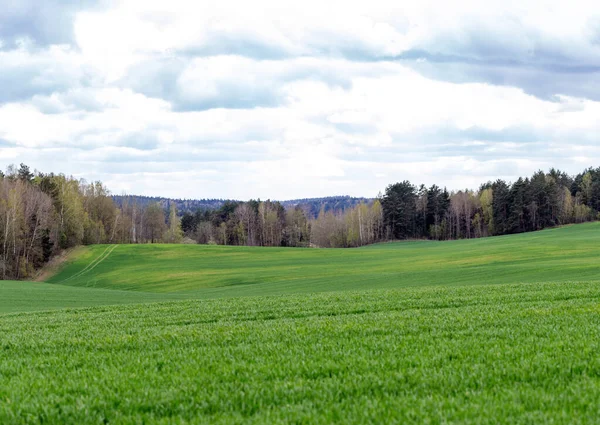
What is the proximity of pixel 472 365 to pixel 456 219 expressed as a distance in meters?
129

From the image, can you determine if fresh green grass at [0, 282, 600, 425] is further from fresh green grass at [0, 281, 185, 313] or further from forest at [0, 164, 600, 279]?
forest at [0, 164, 600, 279]

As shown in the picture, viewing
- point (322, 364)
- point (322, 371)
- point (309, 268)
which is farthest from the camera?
point (309, 268)

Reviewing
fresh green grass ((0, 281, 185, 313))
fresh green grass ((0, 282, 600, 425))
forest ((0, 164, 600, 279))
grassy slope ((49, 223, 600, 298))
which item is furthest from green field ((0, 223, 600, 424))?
forest ((0, 164, 600, 279))

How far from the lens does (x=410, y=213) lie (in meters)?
129

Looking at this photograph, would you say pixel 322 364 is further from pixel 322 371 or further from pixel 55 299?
pixel 55 299

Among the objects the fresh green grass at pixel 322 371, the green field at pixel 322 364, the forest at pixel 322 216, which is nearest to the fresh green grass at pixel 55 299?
the green field at pixel 322 364

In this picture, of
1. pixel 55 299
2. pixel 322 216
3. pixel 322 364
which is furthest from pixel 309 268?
pixel 322 216

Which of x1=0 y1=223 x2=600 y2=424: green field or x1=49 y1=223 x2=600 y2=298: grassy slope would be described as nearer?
x1=0 y1=223 x2=600 y2=424: green field

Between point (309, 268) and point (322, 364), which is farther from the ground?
point (322, 364)

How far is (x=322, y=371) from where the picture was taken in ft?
23.6

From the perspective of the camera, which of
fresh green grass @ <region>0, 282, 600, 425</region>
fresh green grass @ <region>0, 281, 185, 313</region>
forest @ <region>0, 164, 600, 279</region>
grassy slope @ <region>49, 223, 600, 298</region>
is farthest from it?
forest @ <region>0, 164, 600, 279</region>

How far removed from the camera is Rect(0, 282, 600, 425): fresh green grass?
5730 mm

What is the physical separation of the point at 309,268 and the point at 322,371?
47479mm

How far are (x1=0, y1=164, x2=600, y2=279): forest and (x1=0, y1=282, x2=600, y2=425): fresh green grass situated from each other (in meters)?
73.3
